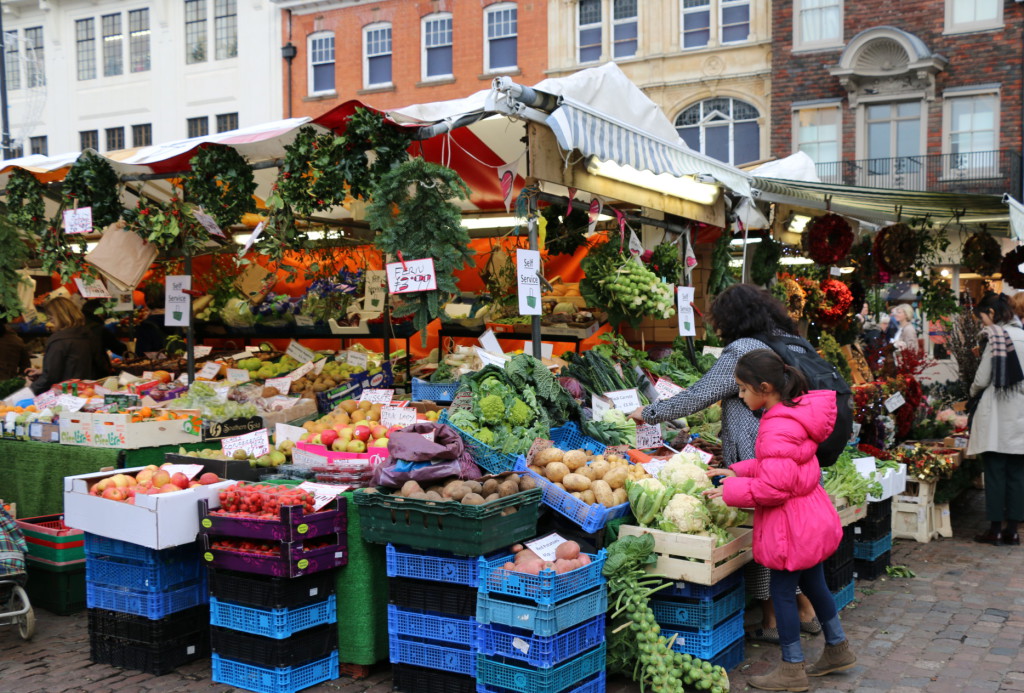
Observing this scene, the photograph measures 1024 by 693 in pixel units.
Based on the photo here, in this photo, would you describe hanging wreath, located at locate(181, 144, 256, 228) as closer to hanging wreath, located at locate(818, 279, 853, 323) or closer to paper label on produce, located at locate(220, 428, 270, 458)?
paper label on produce, located at locate(220, 428, 270, 458)

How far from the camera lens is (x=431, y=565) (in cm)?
421

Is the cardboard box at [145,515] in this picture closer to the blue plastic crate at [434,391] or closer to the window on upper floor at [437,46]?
the blue plastic crate at [434,391]

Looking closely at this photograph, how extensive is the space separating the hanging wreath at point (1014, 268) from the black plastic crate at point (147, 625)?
316 inches

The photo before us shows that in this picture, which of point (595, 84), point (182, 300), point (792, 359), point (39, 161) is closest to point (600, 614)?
point (792, 359)

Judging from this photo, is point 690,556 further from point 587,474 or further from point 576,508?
point 587,474

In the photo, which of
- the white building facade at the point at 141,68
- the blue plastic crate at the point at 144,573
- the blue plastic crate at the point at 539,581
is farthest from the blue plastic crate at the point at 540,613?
the white building facade at the point at 141,68

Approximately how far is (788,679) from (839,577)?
1.43 metres

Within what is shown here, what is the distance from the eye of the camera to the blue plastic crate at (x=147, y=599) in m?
4.63

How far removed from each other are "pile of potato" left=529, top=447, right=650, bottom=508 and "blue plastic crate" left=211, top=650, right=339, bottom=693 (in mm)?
1394

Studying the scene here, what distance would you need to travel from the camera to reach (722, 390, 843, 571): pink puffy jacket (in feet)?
13.5

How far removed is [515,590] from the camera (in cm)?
397

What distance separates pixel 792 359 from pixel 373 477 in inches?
87.3

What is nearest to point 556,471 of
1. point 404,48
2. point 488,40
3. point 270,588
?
point 270,588

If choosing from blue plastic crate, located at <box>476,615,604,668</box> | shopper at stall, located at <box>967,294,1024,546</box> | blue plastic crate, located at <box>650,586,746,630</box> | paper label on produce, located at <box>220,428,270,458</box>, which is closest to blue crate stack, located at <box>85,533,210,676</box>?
paper label on produce, located at <box>220,428,270,458</box>
